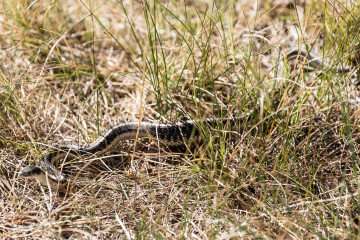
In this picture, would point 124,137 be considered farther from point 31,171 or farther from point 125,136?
point 31,171

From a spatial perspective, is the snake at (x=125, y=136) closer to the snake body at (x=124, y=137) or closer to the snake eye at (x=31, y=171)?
the snake body at (x=124, y=137)

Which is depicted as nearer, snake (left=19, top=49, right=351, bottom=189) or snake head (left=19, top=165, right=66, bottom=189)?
snake head (left=19, top=165, right=66, bottom=189)

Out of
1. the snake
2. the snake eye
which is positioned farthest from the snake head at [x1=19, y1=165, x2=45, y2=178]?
the snake

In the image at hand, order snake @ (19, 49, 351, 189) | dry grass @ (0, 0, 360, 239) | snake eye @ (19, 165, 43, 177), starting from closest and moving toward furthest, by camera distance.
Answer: dry grass @ (0, 0, 360, 239) < snake eye @ (19, 165, 43, 177) < snake @ (19, 49, 351, 189)

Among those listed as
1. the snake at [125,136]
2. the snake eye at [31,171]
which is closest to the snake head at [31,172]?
the snake eye at [31,171]

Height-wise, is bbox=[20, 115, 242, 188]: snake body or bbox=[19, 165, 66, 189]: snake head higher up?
bbox=[20, 115, 242, 188]: snake body

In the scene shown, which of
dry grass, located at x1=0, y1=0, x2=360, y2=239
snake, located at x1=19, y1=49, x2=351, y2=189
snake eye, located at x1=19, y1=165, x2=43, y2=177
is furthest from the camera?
snake, located at x1=19, y1=49, x2=351, y2=189

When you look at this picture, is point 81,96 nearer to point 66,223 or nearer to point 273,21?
point 66,223

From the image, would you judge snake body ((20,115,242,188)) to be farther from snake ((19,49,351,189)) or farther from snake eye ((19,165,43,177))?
snake eye ((19,165,43,177))
